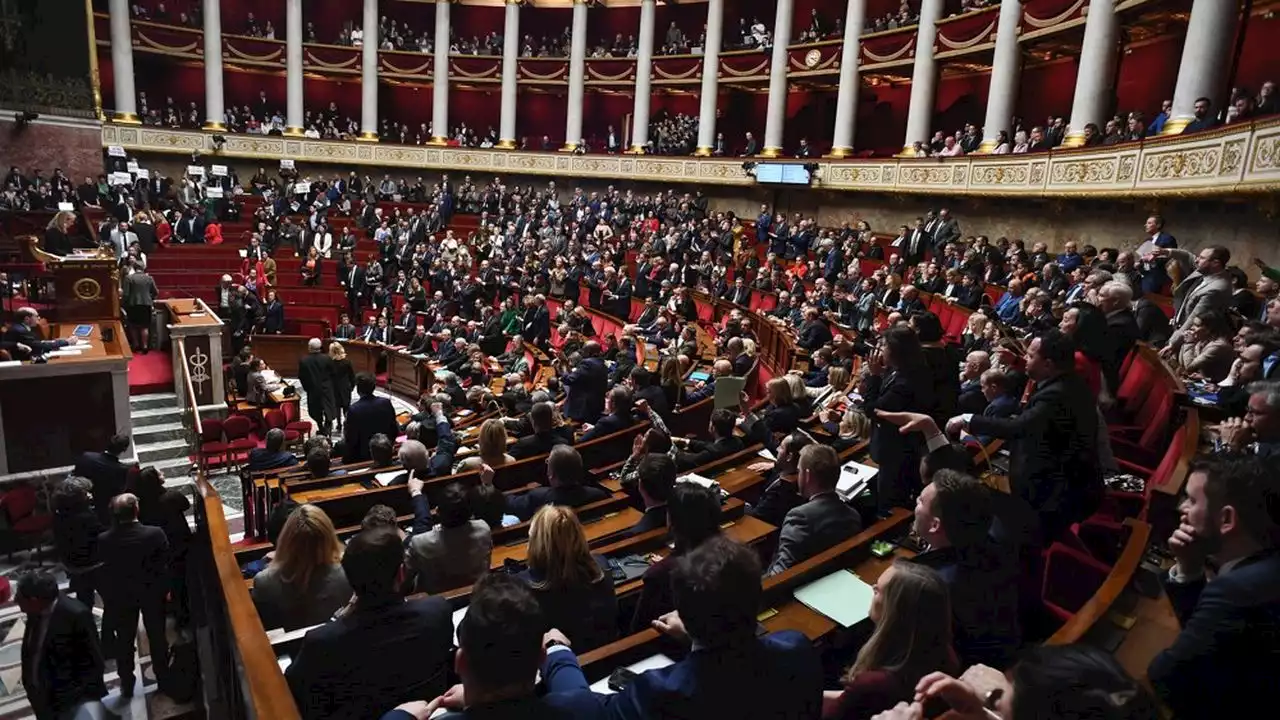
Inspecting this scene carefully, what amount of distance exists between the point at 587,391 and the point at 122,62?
80.3 ft

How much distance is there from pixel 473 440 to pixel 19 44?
55.3 ft

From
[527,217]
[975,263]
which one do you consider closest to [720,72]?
[527,217]

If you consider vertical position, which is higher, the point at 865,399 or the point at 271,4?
the point at 271,4

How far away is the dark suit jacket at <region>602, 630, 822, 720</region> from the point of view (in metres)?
2.00

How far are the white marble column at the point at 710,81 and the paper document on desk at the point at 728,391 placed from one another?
19.3 meters

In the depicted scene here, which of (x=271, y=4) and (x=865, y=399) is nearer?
(x=865, y=399)

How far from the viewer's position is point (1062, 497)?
11.9ft

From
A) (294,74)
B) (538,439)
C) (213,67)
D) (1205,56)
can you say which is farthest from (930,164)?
(213,67)

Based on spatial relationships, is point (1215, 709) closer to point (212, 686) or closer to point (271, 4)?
point (212, 686)

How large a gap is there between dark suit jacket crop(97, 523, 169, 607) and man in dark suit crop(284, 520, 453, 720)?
353 centimetres

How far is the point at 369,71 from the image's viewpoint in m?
27.4

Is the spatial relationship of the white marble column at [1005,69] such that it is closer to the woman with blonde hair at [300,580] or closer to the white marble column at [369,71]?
the woman with blonde hair at [300,580]

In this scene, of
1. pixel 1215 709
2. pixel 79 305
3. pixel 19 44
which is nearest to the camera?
pixel 1215 709

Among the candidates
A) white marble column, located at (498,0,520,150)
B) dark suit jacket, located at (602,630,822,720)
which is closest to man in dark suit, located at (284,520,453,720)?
dark suit jacket, located at (602,630,822,720)
